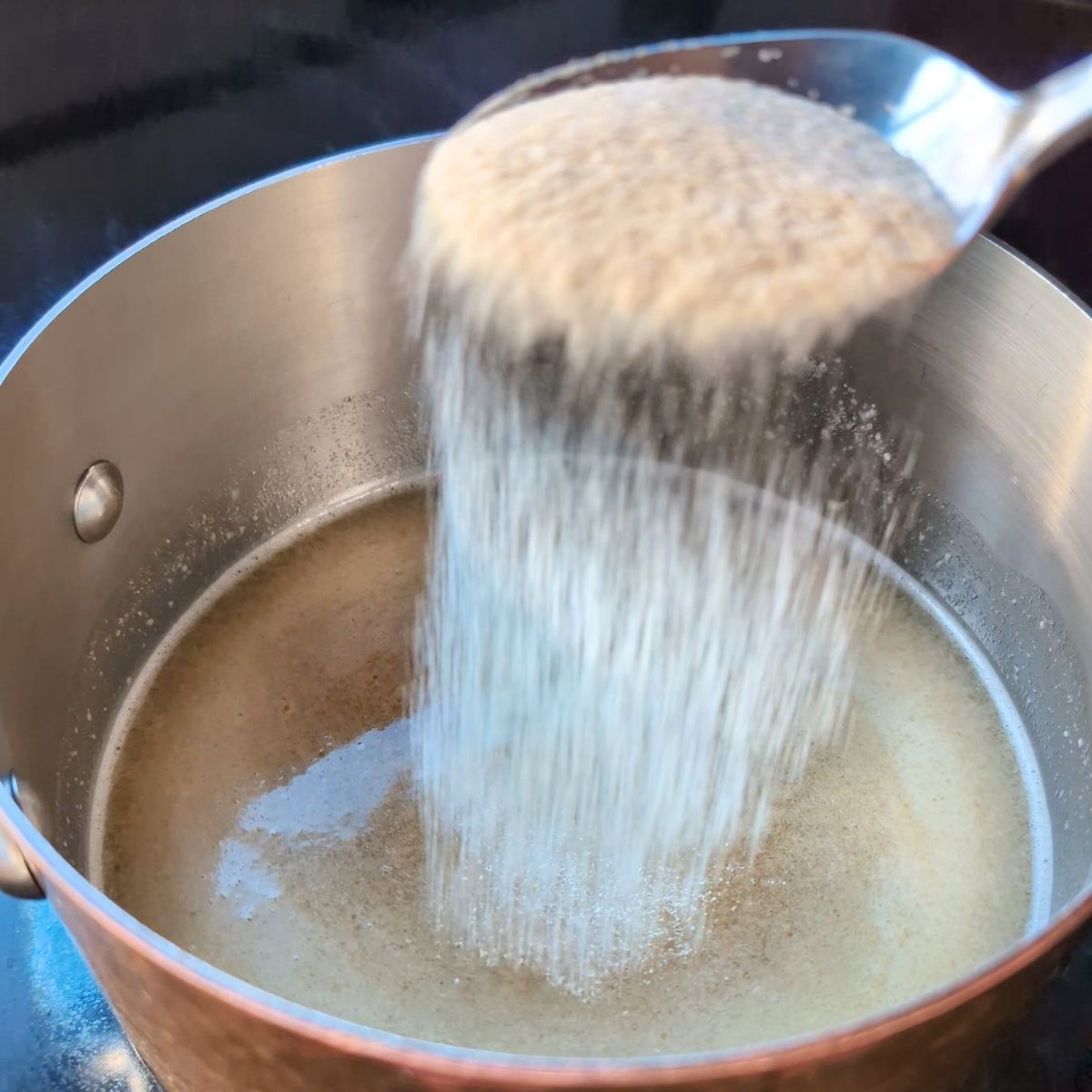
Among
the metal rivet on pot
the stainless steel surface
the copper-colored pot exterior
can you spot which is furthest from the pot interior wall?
the copper-colored pot exterior

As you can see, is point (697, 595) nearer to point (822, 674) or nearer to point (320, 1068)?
point (822, 674)

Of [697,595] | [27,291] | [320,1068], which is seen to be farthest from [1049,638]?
[27,291]

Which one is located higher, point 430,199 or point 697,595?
point 430,199

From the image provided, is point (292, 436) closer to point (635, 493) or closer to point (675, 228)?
point (635, 493)

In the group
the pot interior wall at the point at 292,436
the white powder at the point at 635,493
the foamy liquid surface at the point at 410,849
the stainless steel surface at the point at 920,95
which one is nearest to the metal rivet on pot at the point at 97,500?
the pot interior wall at the point at 292,436

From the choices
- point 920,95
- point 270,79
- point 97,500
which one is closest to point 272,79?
point 270,79

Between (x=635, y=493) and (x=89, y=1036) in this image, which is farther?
(x=635, y=493)

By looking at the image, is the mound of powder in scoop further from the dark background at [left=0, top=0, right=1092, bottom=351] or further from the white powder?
the dark background at [left=0, top=0, right=1092, bottom=351]
